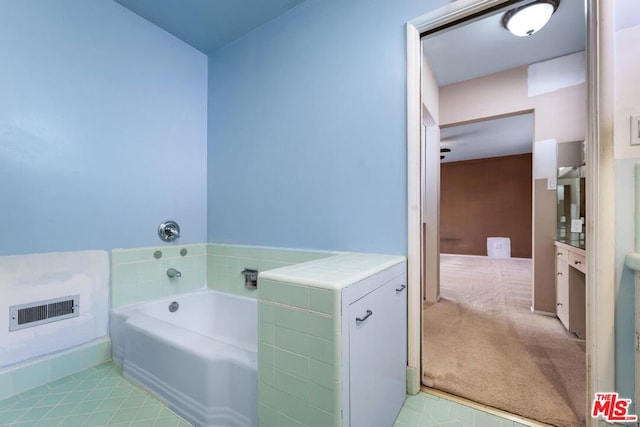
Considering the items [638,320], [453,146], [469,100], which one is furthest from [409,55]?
[453,146]

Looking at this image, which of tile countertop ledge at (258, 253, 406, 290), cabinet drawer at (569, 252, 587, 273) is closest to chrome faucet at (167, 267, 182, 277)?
tile countertop ledge at (258, 253, 406, 290)

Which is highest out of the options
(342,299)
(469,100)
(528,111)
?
(469,100)

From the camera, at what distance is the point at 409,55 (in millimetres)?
1395

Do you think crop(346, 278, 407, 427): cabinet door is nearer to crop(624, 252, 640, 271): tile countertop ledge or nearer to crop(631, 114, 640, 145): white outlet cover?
crop(624, 252, 640, 271): tile countertop ledge

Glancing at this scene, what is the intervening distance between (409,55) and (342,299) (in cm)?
131

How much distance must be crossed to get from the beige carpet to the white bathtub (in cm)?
102

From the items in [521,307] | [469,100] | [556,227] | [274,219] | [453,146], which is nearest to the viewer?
[274,219]

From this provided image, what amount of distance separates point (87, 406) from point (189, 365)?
1.98 feet

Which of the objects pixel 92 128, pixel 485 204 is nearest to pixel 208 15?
pixel 92 128

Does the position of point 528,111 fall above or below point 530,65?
below

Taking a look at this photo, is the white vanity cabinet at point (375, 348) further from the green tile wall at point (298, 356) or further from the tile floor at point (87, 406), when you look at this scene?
the tile floor at point (87, 406)

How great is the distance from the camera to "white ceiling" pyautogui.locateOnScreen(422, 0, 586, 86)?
1.96 metres

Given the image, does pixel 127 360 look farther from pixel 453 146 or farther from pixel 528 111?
pixel 453 146

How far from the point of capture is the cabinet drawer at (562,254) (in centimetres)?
214
